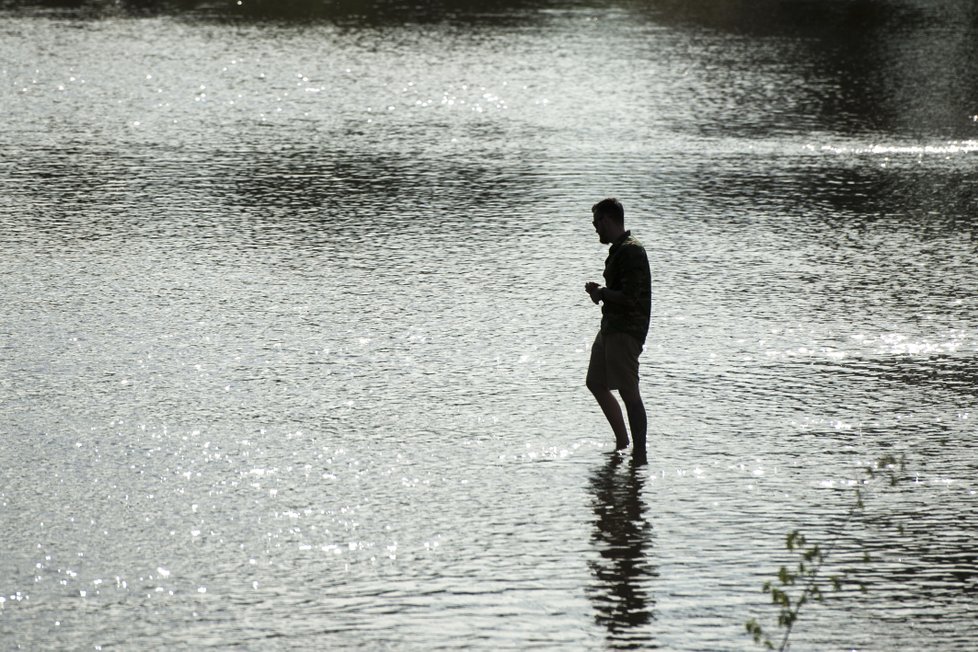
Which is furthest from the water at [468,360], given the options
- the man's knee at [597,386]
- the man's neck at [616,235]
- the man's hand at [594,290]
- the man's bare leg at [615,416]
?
the man's neck at [616,235]

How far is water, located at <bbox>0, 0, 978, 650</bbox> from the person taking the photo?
6668mm

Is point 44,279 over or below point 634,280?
below

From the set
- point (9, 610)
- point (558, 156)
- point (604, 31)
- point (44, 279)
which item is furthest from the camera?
point (604, 31)

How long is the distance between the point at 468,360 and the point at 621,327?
1.88 m

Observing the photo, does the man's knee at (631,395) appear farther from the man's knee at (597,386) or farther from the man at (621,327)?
the man's knee at (597,386)

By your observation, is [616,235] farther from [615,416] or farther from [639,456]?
[639,456]

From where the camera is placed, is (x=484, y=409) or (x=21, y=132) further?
(x=21, y=132)

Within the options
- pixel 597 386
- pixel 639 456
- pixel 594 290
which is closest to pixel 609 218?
pixel 594 290

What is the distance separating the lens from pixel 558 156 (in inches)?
659

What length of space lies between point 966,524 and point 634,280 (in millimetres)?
2173

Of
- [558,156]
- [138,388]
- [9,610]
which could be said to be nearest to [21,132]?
[558,156]

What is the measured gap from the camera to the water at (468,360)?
21.9 feet

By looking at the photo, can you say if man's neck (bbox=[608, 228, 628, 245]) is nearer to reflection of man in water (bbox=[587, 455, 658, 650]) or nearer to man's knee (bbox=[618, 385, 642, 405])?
man's knee (bbox=[618, 385, 642, 405])

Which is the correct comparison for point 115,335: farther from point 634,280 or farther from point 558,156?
point 558,156
